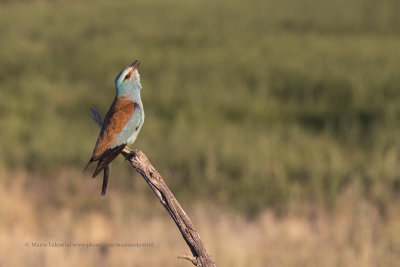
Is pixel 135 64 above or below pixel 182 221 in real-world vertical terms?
above

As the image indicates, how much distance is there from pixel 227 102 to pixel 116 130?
965 cm

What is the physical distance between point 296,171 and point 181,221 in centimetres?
622

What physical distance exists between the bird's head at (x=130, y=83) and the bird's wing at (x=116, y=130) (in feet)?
0.13

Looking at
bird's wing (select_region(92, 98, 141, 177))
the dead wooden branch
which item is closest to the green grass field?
bird's wing (select_region(92, 98, 141, 177))

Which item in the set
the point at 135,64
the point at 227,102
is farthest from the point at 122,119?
the point at 227,102

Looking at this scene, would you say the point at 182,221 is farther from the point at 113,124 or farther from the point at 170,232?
the point at 170,232

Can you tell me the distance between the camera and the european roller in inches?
73.1

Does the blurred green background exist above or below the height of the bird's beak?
below

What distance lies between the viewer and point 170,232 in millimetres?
5617

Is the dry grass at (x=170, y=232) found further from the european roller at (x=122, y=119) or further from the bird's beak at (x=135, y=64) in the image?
the bird's beak at (x=135, y=64)

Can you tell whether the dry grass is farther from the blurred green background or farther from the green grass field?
the blurred green background

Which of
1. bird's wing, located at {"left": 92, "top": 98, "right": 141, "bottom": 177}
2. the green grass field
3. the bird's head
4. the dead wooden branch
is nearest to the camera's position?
the dead wooden branch

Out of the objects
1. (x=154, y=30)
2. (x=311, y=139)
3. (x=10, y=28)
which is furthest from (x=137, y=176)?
(x=10, y=28)

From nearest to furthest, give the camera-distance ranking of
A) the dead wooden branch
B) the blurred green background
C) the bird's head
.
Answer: the dead wooden branch
the bird's head
the blurred green background
